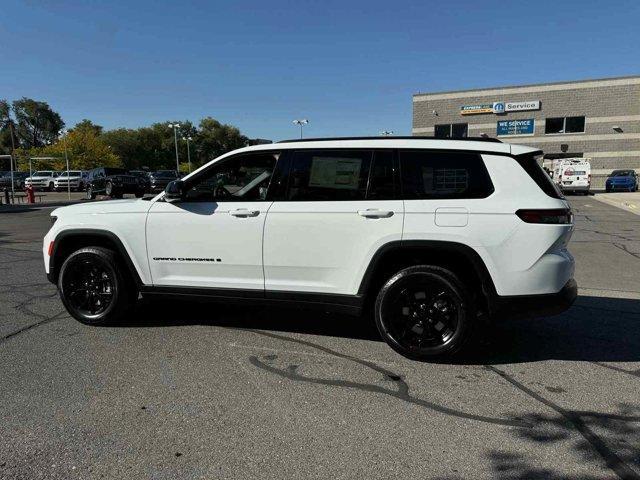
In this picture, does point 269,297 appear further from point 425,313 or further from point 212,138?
point 212,138

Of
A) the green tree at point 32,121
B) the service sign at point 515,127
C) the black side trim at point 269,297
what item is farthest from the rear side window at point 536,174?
the green tree at point 32,121

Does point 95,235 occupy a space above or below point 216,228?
below

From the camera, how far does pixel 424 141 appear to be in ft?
14.4

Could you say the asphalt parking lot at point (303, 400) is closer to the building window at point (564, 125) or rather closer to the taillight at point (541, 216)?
the taillight at point (541, 216)

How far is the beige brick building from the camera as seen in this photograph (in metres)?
36.8

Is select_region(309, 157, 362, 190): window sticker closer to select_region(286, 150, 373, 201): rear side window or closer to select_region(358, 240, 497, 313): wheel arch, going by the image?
select_region(286, 150, 373, 201): rear side window

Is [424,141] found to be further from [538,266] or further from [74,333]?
[74,333]

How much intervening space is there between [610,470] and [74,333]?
15.4 ft

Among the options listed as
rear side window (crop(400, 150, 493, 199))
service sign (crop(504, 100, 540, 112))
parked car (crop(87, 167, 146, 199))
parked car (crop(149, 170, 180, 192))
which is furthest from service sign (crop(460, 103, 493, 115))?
rear side window (crop(400, 150, 493, 199))

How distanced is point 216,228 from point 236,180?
53 cm

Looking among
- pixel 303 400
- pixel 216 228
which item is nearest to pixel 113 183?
pixel 216 228

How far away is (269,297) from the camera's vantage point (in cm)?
464

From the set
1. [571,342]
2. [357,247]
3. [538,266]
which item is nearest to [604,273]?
[571,342]

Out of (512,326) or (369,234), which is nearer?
(369,234)
